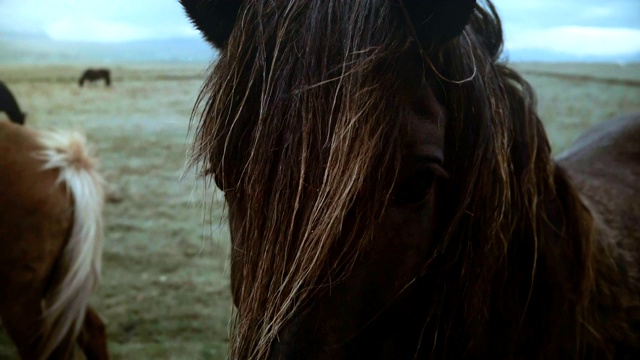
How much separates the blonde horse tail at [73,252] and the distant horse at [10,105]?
382 millimetres

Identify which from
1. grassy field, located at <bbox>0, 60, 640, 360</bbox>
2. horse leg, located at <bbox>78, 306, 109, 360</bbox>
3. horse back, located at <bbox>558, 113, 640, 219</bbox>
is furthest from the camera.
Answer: grassy field, located at <bbox>0, 60, 640, 360</bbox>

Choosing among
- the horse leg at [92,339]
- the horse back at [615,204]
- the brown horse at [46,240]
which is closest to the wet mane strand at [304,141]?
the horse back at [615,204]

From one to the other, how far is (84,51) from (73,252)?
87 centimetres

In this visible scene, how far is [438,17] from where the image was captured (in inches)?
22.4

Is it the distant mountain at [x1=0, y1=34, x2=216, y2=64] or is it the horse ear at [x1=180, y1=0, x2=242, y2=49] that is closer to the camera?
the horse ear at [x1=180, y1=0, x2=242, y2=49]

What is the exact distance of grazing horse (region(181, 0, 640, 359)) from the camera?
0.52 metres

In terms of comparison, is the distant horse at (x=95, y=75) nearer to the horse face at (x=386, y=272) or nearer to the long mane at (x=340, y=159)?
the long mane at (x=340, y=159)

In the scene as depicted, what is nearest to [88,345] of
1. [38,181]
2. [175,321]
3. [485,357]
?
[175,321]

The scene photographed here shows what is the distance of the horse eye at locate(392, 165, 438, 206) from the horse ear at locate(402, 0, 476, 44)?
157 mm

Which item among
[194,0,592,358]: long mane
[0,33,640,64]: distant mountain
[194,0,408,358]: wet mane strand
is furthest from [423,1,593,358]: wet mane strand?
[0,33,640,64]: distant mountain

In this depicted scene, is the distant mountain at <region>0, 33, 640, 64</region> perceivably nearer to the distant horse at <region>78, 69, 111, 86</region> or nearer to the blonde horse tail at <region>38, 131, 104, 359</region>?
the distant horse at <region>78, 69, 111, 86</region>

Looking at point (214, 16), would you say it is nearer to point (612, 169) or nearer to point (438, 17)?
point (438, 17)

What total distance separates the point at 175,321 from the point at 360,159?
1.61 meters

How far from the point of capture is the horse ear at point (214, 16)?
641mm
